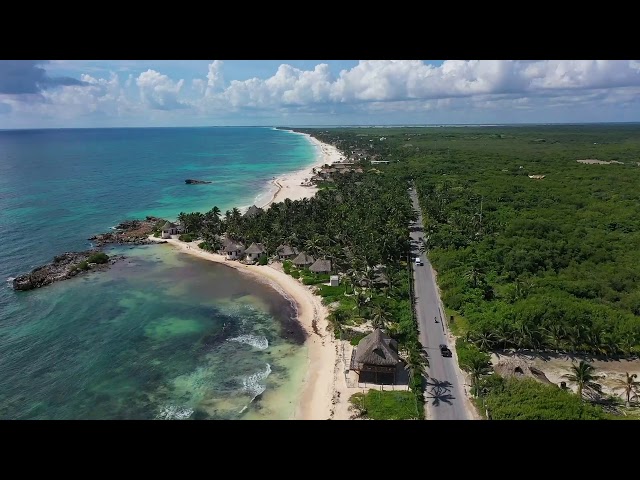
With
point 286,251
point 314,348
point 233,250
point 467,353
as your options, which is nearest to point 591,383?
point 467,353

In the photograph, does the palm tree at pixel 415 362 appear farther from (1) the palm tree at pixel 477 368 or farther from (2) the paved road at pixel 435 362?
(1) the palm tree at pixel 477 368

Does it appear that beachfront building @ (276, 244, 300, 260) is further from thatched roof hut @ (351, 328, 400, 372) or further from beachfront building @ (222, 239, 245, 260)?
thatched roof hut @ (351, 328, 400, 372)

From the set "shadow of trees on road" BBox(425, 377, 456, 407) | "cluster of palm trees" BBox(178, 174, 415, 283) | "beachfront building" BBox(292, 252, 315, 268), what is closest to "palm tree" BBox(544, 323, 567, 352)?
"shadow of trees on road" BBox(425, 377, 456, 407)

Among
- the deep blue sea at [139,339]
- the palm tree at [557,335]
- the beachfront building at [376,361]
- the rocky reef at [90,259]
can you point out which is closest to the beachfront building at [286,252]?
the deep blue sea at [139,339]
